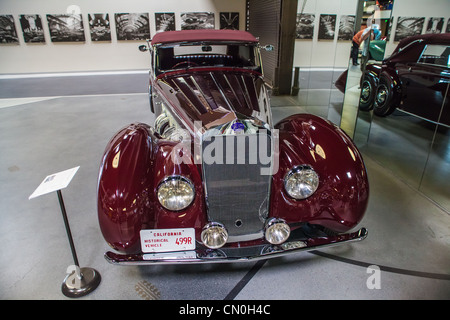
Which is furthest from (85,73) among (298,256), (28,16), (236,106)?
(298,256)

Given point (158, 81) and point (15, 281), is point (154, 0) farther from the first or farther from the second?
point (15, 281)

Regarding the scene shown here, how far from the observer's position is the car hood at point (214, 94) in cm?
219

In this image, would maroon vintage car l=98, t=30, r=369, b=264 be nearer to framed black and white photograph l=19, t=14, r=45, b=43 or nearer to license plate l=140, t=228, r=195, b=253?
license plate l=140, t=228, r=195, b=253

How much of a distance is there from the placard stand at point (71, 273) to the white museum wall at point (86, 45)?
9.73 meters

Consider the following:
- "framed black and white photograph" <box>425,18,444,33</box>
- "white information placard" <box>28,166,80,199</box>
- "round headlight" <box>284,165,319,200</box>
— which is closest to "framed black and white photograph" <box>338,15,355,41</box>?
"framed black and white photograph" <box>425,18,444,33</box>

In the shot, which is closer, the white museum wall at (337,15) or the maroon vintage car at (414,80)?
the white museum wall at (337,15)

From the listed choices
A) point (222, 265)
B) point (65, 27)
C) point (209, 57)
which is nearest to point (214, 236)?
point (222, 265)

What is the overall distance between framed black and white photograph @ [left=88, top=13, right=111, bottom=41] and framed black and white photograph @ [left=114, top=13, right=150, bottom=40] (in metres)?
0.34

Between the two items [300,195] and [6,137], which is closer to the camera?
[300,195]

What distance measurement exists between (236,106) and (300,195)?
93 centimetres

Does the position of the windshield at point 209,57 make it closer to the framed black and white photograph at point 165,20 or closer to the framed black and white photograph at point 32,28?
the framed black and white photograph at point 165,20

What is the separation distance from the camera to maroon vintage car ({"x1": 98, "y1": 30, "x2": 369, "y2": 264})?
5.75 ft

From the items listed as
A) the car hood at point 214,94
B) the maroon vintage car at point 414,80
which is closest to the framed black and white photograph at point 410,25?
the maroon vintage car at point 414,80

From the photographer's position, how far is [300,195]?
1915 mm
